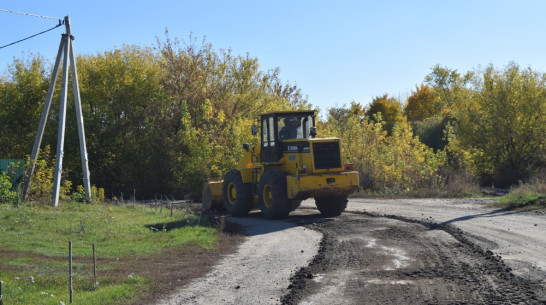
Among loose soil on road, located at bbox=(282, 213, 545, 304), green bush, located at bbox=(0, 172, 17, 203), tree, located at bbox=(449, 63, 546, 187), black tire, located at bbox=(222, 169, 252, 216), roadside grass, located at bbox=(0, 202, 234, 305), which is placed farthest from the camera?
tree, located at bbox=(449, 63, 546, 187)

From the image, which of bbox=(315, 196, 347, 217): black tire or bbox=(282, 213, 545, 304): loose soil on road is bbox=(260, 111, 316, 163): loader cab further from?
bbox=(282, 213, 545, 304): loose soil on road

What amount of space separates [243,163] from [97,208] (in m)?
6.04

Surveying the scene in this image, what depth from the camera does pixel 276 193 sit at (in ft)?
57.6

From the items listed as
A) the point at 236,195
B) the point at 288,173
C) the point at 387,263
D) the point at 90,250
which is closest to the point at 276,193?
the point at 288,173

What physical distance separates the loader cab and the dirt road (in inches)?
95.5

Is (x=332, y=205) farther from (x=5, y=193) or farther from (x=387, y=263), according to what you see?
(x=5, y=193)

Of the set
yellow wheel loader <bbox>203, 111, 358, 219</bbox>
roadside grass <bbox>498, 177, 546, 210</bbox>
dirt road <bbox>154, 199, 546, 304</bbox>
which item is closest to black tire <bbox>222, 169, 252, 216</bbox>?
yellow wheel loader <bbox>203, 111, 358, 219</bbox>

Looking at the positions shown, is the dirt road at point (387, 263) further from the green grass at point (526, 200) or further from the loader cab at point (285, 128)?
the loader cab at point (285, 128)

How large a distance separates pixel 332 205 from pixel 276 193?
7.11 ft

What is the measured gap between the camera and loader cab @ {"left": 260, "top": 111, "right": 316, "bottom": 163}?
59.9 feet

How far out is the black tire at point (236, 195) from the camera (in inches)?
763

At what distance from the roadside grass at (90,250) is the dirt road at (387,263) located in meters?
1.05

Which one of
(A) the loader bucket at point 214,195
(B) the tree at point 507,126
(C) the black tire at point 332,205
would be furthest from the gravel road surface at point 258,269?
(B) the tree at point 507,126

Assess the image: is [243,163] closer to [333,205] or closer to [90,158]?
[333,205]
